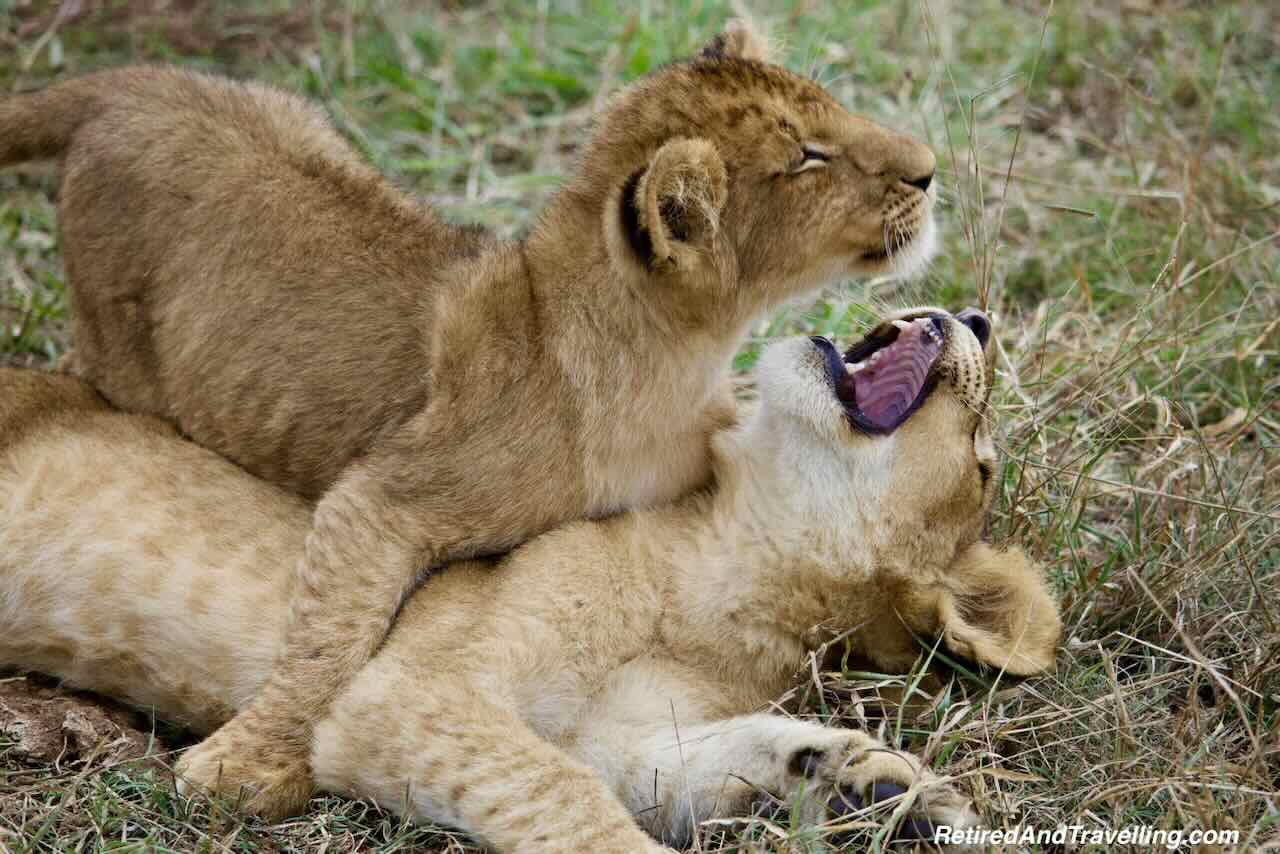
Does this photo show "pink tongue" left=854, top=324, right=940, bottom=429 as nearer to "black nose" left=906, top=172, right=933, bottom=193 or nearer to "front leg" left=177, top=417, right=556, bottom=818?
"black nose" left=906, top=172, right=933, bottom=193

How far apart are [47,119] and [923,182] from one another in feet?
9.53

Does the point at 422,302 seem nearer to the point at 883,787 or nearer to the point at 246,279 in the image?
the point at 246,279

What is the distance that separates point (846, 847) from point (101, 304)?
2.89 metres

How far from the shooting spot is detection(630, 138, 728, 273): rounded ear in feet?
13.2

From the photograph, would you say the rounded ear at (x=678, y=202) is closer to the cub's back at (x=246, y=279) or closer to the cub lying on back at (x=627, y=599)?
the cub lying on back at (x=627, y=599)

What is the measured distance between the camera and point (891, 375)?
4.48m

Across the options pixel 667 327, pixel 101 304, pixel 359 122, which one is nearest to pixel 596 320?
pixel 667 327

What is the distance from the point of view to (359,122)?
738cm

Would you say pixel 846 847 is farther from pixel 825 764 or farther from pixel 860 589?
pixel 860 589

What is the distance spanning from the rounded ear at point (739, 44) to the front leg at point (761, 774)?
2.16 m

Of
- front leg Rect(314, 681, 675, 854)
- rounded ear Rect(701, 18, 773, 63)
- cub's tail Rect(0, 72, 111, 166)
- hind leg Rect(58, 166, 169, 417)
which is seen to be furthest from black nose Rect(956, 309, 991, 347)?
cub's tail Rect(0, 72, 111, 166)

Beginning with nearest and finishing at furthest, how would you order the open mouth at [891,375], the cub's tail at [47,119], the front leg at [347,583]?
the front leg at [347,583] → the open mouth at [891,375] → the cub's tail at [47,119]

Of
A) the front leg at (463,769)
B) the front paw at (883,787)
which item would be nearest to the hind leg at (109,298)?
the front leg at (463,769)

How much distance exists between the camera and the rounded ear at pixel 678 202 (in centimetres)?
402
